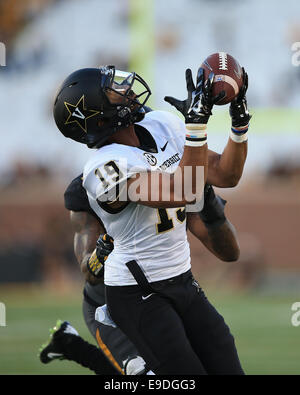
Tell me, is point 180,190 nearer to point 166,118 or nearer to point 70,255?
point 166,118

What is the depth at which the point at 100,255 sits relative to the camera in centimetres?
354

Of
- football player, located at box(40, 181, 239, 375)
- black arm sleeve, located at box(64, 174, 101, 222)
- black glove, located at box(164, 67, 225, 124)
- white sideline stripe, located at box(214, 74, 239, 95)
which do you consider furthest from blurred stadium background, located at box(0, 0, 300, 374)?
black glove, located at box(164, 67, 225, 124)

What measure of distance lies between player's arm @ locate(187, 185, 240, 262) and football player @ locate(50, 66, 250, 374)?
0.36 m

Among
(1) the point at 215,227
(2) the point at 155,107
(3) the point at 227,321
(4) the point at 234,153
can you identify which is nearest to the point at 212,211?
(1) the point at 215,227

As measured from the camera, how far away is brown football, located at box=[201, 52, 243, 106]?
3.15 meters

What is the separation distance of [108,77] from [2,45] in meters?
11.2

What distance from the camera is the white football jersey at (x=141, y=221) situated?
3.16m

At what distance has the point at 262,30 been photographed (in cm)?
1402

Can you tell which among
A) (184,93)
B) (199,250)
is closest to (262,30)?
(184,93)

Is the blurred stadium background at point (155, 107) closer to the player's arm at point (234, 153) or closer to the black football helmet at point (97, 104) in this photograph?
the player's arm at point (234, 153)

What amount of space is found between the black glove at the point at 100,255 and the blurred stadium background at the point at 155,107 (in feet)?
20.0

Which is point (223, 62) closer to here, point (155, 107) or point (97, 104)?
point (97, 104)

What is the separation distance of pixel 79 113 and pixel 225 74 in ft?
2.13

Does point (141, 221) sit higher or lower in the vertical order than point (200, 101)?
lower
